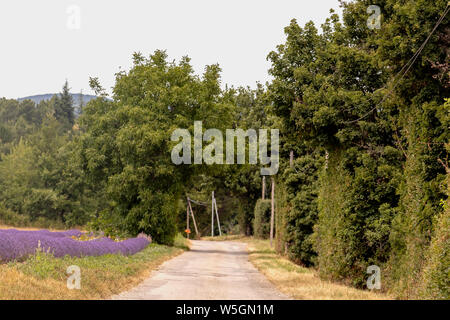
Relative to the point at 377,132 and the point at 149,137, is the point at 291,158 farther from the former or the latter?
the point at 377,132

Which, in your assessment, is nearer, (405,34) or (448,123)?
(448,123)

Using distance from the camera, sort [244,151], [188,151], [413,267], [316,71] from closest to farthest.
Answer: [413,267]
[316,71]
[188,151]
[244,151]

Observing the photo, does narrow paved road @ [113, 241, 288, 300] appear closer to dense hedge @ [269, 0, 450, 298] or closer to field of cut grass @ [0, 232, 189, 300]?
field of cut grass @ [0, 232, 189, 300]

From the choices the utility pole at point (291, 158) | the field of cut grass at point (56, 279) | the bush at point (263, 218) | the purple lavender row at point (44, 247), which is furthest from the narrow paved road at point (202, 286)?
the bush at point (263, 218)

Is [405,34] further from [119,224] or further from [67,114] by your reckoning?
[67,114]

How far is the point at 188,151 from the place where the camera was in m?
37.9

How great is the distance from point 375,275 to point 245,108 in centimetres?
4714

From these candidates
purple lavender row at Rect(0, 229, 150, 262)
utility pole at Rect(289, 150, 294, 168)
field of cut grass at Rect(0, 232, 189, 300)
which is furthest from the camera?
utility pole at Rect(289, 150, 294, 168)

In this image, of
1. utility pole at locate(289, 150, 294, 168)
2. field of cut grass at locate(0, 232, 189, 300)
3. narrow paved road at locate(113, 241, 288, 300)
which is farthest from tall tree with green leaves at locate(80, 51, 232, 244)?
field of cut grass at locate(0, 232, 189, 300)

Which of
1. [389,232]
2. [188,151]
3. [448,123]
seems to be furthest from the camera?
[188,151]

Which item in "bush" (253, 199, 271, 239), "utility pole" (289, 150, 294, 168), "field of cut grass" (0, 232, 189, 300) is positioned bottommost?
"bush" (253, 199, 271, 239)

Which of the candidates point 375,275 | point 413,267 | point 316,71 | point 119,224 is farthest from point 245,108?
point 413,267

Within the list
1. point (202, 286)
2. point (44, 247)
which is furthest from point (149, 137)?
point (202, 286)

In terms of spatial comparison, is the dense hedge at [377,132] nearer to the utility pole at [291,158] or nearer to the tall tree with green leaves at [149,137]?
the utility pole at [291,158]
